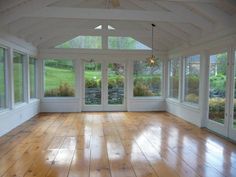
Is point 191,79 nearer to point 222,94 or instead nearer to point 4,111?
point 222,94

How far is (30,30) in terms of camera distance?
6562mm

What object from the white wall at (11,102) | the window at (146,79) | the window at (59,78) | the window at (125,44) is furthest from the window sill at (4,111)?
the window at (146,79)

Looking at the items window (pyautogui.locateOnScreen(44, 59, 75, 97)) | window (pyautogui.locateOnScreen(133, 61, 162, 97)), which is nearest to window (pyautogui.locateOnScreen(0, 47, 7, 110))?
window (pyautogui.locateOnScreen(44, 59, 75, 97))

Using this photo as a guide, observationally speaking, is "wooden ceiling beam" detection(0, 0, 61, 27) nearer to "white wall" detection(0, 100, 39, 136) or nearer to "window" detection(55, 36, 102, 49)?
"white wall" detection(0, 100, 39, 136)

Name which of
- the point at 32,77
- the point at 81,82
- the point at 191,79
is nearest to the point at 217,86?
the point at 191,79

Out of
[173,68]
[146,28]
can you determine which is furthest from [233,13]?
[173,68]

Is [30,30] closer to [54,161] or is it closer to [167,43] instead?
[54,161]

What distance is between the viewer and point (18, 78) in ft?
22.9

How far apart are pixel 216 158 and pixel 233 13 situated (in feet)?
10.2

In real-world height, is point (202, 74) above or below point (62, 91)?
above

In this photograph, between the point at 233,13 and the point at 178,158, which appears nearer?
the point at 178,158

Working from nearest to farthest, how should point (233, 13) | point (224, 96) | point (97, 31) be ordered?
point (233, 13) → point (224, 96) → point (97, 31)

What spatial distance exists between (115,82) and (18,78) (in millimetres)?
3731

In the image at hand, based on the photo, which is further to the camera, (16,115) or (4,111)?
(16,115)
